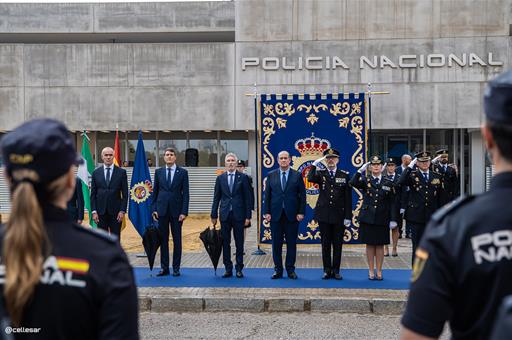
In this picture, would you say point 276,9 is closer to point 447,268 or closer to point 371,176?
point 371,176

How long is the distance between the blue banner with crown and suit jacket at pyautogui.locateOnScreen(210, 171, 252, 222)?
1.74 metres

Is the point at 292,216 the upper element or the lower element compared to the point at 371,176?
lower

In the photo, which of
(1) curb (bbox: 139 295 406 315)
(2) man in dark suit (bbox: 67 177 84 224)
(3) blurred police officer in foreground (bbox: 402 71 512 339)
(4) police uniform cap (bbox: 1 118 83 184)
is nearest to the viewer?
(3) blurred police officer in foreground (bbox: 402 71 512 339)

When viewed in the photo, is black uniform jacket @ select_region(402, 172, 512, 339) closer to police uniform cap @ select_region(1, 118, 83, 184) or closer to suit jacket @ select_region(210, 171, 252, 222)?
police uniform cap @ select_region(1, 118, 83, 184)

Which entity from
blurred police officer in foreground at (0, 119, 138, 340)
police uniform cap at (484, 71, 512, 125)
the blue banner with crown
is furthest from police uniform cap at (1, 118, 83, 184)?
the blue banner with crown

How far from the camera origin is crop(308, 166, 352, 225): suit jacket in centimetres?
814

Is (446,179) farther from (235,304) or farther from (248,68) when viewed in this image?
(248,68)

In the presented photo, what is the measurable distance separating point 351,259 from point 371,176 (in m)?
2.44

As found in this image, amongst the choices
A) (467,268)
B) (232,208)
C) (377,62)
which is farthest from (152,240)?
(377,62)

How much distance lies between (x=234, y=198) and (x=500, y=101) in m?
7.08

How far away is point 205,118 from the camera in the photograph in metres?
19.3

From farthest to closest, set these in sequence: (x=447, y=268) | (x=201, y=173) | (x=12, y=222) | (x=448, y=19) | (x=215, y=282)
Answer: (x=201, y=173), (x=448, y=19), (x=215, y=282), (x=12, y=222), (x=447, y=268)

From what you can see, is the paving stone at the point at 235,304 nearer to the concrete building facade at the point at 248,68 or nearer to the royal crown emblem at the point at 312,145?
the royal crown emblem at the point at 312,145

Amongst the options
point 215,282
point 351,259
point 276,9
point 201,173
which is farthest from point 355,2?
point 215,282
